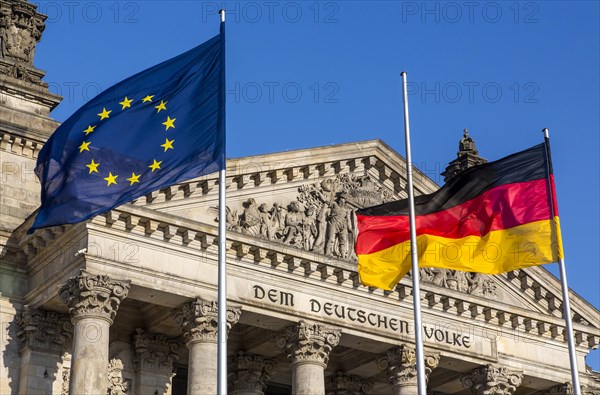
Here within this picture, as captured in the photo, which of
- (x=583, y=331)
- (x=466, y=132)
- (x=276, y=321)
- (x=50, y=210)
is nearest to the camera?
(x=50, y=210)

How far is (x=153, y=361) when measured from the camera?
4072 cm

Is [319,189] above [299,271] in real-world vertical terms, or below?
above

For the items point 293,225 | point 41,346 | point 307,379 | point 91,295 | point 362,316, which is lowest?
point 307,379

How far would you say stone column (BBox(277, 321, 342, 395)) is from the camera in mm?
39688

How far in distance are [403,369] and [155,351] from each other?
8.40 m

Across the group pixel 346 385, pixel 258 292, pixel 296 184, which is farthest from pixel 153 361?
pixel 346 385

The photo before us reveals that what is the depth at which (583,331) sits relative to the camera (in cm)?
4706

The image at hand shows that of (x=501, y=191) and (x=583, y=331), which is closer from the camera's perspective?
(x=501, y=191)

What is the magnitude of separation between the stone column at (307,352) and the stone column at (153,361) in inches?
150

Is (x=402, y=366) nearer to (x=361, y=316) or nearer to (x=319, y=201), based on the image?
(x=361, y=316)

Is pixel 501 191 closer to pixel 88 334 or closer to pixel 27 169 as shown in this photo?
pixel 88 334

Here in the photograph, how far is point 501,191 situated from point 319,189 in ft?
40.1

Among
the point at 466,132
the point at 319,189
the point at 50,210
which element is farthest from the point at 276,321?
the point at 466,132

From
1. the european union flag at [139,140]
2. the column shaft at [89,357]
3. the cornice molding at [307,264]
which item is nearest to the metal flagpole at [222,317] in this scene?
the european union flag at [139,140]
